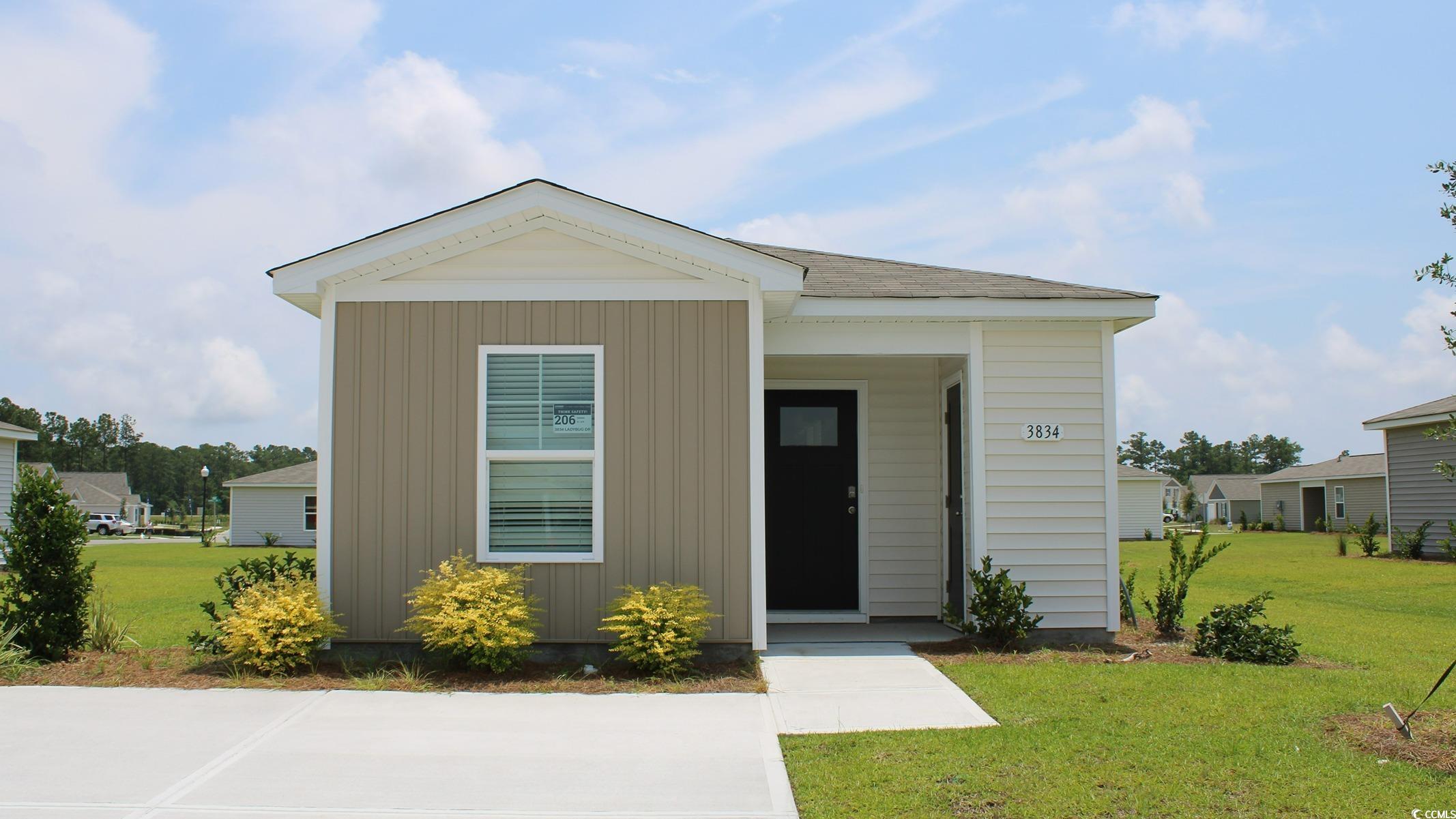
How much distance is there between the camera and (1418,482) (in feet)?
71.1

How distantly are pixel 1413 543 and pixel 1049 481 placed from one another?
58.4ft

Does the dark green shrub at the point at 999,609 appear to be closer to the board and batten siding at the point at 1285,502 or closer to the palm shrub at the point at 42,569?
the palm shrub at the point at 42,569

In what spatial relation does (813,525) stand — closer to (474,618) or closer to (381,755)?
(474,618)

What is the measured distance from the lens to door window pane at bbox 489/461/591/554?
23.4 feet

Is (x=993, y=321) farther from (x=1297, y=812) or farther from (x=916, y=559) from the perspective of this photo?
(x=1297, y=812)

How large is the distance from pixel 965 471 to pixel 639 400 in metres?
3.04

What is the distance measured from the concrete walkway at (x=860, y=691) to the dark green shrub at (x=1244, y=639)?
2282 millimetres

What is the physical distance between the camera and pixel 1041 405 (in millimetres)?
8109

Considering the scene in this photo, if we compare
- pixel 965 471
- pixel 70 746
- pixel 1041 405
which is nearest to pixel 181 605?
pixel 70 746

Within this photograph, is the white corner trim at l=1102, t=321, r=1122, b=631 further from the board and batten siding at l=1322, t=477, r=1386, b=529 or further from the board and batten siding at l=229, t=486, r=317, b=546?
the board and batten siding at l=229, t=486, r=317, b=546

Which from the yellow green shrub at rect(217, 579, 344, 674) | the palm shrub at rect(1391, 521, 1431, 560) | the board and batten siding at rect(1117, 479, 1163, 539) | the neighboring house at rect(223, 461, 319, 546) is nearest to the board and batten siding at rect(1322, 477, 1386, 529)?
the board and batten siding at rect(1117, 479, 1163, 539)

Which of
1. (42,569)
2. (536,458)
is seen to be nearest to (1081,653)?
(536,458)

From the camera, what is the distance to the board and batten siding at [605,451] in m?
7.07

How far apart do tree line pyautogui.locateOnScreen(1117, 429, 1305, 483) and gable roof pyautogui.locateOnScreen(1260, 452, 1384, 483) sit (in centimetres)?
5268
